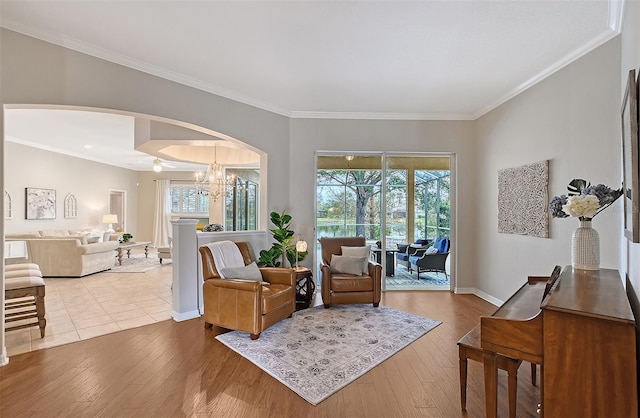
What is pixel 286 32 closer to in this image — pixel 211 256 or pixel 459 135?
pixel 211 256

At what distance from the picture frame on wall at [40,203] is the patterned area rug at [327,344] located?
7006 mm

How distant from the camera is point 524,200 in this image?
3939 millimetres

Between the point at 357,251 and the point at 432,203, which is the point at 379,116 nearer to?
the point at 432,203

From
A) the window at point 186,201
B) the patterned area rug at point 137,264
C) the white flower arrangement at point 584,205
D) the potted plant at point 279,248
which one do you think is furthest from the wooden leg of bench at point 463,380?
the window at point 186,201

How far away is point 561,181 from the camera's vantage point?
11.1 ft

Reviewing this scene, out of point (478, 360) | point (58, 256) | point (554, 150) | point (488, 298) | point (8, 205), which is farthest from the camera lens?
point (8, 205)

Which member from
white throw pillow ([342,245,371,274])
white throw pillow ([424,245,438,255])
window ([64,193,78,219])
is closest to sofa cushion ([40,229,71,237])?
window ([64,193,78,219])

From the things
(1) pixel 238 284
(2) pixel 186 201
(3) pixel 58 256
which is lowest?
(3) pixel 58 256

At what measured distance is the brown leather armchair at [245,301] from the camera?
3.17m

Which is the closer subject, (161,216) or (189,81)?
(189,81)

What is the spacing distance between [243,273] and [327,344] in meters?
1.28

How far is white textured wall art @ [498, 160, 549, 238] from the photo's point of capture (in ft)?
11.9

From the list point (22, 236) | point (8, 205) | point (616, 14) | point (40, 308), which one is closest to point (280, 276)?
point (40, 308)

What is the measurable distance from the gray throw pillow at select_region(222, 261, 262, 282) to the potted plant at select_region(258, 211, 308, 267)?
1.82 feet
